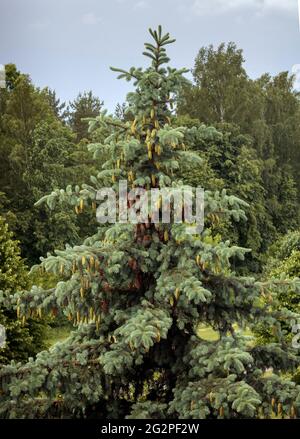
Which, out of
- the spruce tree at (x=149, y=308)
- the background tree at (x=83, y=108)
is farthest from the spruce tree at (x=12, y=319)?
the background tree at (x=83, y=108)

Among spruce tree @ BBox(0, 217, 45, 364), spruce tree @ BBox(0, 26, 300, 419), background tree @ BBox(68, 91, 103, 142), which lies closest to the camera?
spruce tree @ BBox(0, 26, 300, 419)

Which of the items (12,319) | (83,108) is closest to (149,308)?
(12,319)

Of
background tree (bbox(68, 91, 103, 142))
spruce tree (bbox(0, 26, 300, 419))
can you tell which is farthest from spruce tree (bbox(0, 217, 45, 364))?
background tree (bbox(68, 91, 103, 142))

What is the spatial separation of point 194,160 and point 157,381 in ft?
8.54

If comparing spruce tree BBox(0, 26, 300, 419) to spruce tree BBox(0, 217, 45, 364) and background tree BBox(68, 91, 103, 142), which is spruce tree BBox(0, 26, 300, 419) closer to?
spruce tree BBox(0, 217, 45, 364)

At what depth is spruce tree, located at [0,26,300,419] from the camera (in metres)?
6.84

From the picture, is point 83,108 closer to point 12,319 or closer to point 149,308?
point 12,319

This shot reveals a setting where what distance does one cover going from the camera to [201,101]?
38000mm

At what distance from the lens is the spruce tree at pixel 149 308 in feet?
22.4

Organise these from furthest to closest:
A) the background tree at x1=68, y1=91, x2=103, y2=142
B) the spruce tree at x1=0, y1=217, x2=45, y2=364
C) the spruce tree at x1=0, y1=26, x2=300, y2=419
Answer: the background tree at x1=68, y1=91, x2=103, y2=142 → the spruce tree at x1=0, y1=217, x2=45, y2=364 → the spruce tree at x1=0, y1=26, x2=300, y2=419

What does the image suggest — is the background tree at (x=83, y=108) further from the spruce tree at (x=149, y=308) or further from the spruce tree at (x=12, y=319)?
the spruce tree at (x=149, y=308)

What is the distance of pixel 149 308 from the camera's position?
6.98m

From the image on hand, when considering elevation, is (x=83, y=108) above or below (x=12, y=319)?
above

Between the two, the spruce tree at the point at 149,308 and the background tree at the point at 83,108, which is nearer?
the spruce tree at the point at 149,308
